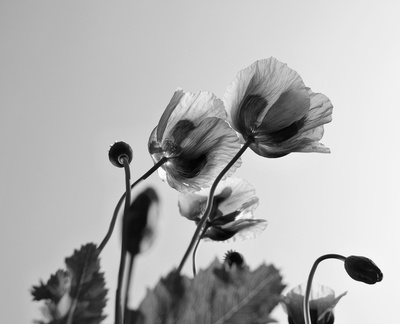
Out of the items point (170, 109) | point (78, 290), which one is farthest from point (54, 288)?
point (170, 109)

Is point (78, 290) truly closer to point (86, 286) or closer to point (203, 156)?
point (86, 286)

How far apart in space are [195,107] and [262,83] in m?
0.05

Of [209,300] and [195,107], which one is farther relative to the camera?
[195,107]

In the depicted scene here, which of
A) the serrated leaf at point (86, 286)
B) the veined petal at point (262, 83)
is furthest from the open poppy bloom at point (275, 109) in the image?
the serrated leaf at point (86, 286)

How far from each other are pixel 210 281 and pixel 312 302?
0.57 ft

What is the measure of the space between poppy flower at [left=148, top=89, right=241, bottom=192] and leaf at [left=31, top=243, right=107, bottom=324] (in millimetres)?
113

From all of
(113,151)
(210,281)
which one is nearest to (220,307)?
(210,281)

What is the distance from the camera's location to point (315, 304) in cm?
32

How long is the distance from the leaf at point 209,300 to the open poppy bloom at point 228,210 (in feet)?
0.59

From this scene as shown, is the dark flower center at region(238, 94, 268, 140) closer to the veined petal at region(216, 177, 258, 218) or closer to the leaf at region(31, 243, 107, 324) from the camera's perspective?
the veined petal at region(216, 177, 258, 218)

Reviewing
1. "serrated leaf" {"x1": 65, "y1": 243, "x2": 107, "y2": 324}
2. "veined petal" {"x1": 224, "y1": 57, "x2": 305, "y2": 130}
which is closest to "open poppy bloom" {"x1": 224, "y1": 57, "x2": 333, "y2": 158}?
"veined petal" {"x1": 224, "y1": 57, "x2": 305, "y2": 130}

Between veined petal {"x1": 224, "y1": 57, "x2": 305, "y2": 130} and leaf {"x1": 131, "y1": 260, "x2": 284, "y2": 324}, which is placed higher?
veined petal {"x1": 224, "y1": 57, "x2": 305, "y2": 130}

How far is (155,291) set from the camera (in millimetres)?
164

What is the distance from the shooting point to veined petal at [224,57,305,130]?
310 millimetres
